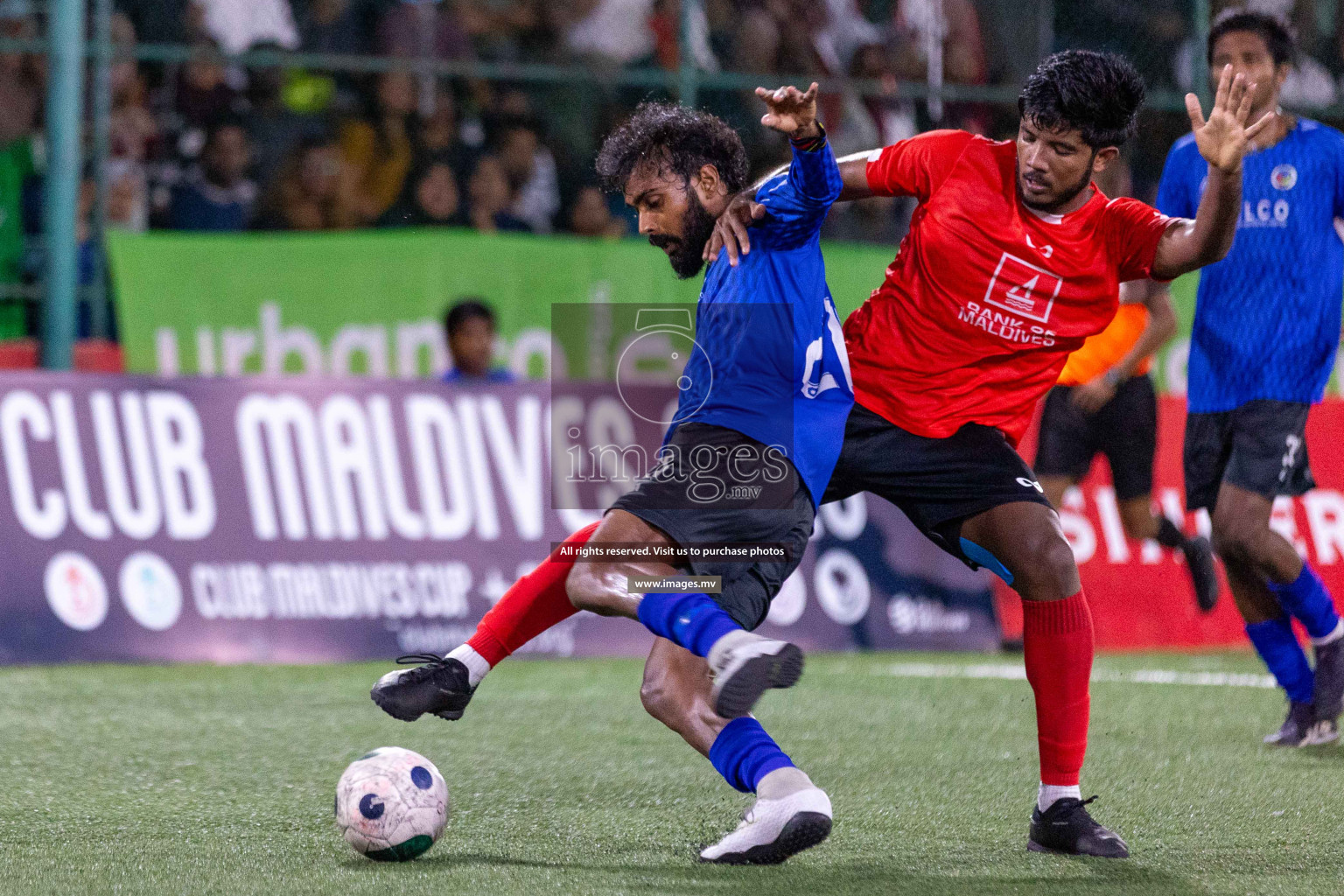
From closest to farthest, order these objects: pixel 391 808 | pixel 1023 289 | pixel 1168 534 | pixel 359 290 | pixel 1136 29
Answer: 1. pixel 391 808
2. pixel 1023 289
3. pixel 1168 534
4. pixel 359 290
5. pixel 1136 29

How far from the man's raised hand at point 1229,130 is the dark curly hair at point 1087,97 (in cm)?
21

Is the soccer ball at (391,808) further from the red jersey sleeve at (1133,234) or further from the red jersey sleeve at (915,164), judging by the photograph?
the red jersey sleeve at (1133,234)

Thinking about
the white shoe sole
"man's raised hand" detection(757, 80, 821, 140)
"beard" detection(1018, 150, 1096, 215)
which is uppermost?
"man's raised hand" detection(757, 80, 821, 140)

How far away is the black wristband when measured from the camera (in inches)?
151

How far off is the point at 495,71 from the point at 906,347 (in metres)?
5.96

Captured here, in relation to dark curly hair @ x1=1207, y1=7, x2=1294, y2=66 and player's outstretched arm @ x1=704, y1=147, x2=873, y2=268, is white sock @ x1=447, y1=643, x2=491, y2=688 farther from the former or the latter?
dark curly hair @ x1=1207, y1=7, x2=1294, y2=66

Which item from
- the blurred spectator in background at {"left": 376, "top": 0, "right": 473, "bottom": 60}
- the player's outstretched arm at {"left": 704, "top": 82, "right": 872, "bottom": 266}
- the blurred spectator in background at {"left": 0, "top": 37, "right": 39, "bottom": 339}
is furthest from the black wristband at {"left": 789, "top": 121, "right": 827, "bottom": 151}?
the blurred spectator in background at {"left": 376, "top": 0, "right": 473, "bottom": 60}

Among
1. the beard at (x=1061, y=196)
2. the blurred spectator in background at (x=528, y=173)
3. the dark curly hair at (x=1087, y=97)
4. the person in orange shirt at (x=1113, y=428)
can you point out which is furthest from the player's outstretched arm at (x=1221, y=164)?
the blurred spectator in background at (x=528, y=173)

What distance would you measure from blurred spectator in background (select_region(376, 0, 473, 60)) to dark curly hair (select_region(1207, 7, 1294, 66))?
5253 millimetres

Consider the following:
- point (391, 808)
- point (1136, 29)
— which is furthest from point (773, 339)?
point (1136, 29)

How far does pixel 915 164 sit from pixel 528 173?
6.08 metres

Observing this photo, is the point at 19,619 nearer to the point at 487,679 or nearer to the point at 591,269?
the point at 487,679

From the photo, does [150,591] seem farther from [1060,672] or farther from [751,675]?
[751,675]

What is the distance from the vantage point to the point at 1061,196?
4129 millimetres
